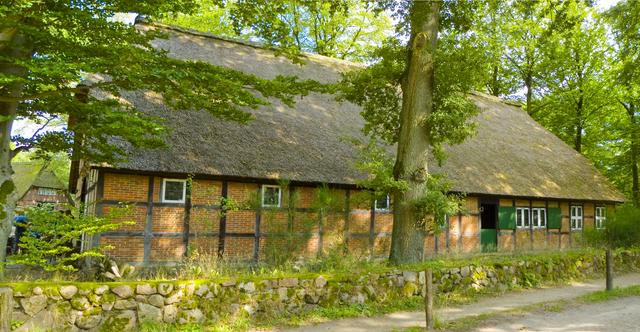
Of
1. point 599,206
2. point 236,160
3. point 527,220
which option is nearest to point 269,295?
point 236,160

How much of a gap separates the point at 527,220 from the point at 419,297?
451 inches

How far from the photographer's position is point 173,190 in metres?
11.5

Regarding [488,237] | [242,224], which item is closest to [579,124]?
[488,237]

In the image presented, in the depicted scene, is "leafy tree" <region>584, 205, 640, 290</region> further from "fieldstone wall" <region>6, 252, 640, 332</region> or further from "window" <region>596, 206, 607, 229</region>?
"fieldstone wall" <region>6, 252, 640, 332</region>

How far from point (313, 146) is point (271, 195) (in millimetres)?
2124

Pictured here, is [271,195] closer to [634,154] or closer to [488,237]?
[488,237]

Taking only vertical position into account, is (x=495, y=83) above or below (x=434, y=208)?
above

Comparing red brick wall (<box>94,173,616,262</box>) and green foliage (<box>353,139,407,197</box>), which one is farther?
red brick wall (<box>94,173,616,262</box>)

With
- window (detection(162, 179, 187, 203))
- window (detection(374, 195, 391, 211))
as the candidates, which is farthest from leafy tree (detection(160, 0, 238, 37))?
window (detection(162, 179, 187, 203))

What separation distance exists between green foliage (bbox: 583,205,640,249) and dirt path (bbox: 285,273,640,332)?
4659 mm

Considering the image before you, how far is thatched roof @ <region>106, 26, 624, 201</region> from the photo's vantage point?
1190 centimetres

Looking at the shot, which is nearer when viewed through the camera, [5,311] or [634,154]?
[5,311]

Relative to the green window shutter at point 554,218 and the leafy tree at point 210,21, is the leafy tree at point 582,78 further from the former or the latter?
the leafy tree at point 210,21

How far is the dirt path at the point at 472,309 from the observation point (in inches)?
296
